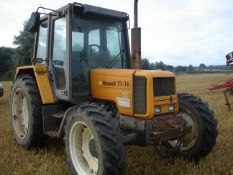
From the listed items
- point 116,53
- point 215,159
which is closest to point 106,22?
point 116,53

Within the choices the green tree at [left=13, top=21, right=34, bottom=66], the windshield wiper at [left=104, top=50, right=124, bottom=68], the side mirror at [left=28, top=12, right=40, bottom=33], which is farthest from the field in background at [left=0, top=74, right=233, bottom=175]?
the green tree at [left=13, top=21, right=34, bottom=66]

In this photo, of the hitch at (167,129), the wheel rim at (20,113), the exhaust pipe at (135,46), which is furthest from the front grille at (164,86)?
the wheel rim at (20,113)

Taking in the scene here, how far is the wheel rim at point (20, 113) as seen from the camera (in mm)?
6188

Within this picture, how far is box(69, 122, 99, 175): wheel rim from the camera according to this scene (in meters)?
4.41

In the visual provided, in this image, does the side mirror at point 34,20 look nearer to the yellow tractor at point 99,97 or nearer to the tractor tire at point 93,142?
the yellow tractor at point 99,97

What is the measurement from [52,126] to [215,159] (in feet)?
8.78

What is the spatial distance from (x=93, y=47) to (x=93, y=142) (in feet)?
5.32

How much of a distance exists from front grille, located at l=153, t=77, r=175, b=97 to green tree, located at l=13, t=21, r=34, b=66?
64.6 feet

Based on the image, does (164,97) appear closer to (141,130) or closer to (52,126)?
(141,130)

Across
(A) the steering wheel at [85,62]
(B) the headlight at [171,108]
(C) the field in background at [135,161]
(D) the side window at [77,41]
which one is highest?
(D) the side window at [77,41]

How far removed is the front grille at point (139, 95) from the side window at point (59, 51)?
1.25 meters

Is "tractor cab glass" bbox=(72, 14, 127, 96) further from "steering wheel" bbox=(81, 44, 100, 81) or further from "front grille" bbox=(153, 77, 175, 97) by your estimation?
"front grille" bbox=(153, 77, 175, 97)

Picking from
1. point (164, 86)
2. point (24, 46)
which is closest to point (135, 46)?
point (164, 86)

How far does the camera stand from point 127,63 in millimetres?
5559
